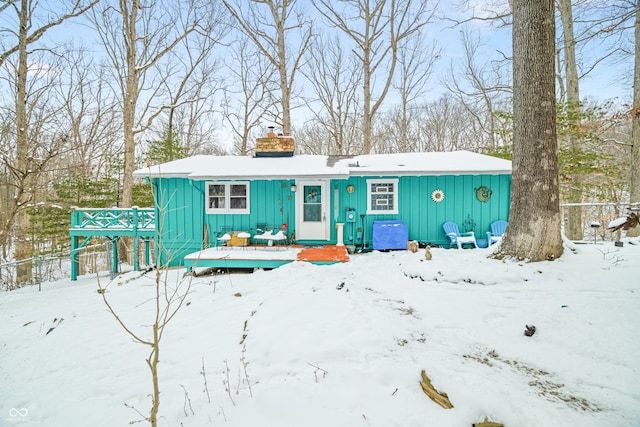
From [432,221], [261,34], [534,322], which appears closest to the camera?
[534,322]

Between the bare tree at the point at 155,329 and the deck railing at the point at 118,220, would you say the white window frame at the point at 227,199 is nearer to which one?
the deck railing at the point at 118,220

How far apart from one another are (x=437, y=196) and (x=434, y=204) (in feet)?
0.78

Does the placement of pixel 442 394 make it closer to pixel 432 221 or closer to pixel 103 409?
pixel 103 409

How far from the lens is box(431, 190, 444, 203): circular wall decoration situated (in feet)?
26.5

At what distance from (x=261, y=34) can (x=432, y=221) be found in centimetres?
1210

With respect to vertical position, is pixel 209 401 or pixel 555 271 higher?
pixel 555 271

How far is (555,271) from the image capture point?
4195 millimetres

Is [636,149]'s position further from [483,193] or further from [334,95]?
[334,95]

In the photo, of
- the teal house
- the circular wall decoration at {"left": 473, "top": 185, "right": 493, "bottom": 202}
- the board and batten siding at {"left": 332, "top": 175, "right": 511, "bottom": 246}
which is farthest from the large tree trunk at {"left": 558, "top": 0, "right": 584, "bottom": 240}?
the circular wall decoration at {"left": 473, "top": 185, "right": 493, "bottom": 202}

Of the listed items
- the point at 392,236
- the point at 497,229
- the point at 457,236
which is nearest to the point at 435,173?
the point at 457,236

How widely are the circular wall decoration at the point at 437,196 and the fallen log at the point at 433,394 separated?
6.52 metres

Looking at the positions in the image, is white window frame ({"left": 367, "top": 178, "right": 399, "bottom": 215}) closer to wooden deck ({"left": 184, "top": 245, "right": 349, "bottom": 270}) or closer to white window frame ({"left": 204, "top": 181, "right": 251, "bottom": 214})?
wooden deck ({"left": 184, "top": 245, "right": 349, "bottom": 270})

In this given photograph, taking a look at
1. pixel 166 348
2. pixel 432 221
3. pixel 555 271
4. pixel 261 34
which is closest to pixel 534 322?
pixel 555 271

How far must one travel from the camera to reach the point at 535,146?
15.5ft
